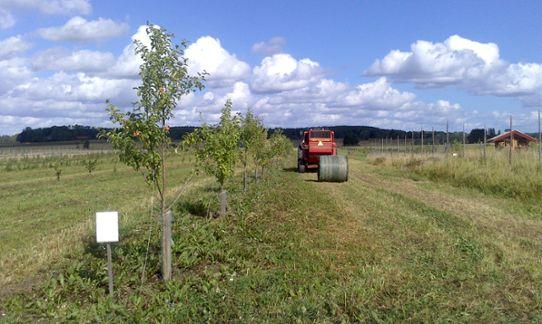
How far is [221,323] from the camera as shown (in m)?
5.93

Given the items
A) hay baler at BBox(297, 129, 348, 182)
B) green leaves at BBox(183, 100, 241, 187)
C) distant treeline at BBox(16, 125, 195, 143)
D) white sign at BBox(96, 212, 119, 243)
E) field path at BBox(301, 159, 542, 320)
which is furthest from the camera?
distant treeline at BBox(16, 125, 195, 143)

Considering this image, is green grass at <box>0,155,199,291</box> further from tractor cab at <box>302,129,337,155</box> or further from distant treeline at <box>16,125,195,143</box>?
distant treeline at <box>16,125,195,143</box>

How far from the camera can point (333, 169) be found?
23188mm

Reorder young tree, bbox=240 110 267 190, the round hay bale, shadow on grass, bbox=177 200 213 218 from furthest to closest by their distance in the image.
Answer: the round hay bale < young tree, bbox=240 110 267 190 < shadow on grass, bbox=177 200 213 218

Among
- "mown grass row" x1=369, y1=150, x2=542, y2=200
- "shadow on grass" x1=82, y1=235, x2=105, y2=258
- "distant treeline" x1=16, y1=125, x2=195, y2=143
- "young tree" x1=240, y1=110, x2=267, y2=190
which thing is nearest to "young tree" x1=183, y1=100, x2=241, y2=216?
"shadow on grass" x1=82, y1=235, x2=105, y2=258

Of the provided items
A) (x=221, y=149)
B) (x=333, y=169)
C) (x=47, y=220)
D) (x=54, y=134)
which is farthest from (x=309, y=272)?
(x=54, y=134)

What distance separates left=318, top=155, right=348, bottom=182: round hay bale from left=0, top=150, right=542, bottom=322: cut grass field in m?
10.5

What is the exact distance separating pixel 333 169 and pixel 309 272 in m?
15.9

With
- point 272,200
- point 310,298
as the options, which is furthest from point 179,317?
point 272,200

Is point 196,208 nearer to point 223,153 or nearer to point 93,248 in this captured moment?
point 223,153

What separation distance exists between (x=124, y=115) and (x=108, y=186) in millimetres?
18308

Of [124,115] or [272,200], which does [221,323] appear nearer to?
[124,115]

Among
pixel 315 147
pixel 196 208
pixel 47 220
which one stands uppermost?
pixel 315 147

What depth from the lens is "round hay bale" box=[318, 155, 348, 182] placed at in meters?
23.1
